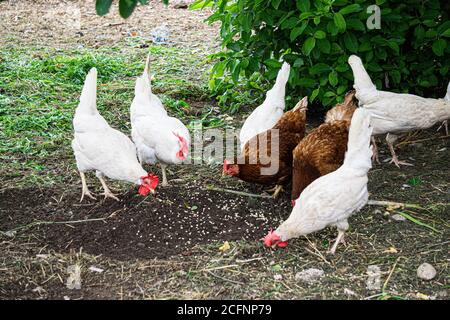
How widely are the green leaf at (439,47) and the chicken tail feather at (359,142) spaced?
190 centimetres

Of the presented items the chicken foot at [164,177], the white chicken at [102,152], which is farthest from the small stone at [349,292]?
the chicken foot at [164,177]

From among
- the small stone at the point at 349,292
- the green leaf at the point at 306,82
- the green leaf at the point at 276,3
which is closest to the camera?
the small stone at the point at 349,292

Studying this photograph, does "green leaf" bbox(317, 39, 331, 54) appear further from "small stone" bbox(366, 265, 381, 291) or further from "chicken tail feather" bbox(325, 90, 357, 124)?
"small stone" bbox(366, 265, 381, 291)

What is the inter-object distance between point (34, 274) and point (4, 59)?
16.0 ft

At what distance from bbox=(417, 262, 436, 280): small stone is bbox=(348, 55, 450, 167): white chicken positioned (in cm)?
162

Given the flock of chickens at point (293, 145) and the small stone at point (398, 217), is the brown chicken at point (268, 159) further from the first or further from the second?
the small stone at point (398, 217)

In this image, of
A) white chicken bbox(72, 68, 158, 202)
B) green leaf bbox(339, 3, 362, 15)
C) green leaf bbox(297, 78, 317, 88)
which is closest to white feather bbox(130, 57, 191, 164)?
white chicken bbox(72, 68, 158, 202)

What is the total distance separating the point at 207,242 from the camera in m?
4.17

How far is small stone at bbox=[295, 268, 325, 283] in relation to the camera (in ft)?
12.4

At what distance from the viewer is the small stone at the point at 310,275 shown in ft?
12.4

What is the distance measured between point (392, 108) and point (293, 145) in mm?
1089

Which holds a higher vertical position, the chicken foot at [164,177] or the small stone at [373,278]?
the chicken foot at [164,177]

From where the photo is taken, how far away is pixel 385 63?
5723 mm

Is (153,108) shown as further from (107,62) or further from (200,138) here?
(107,62)
